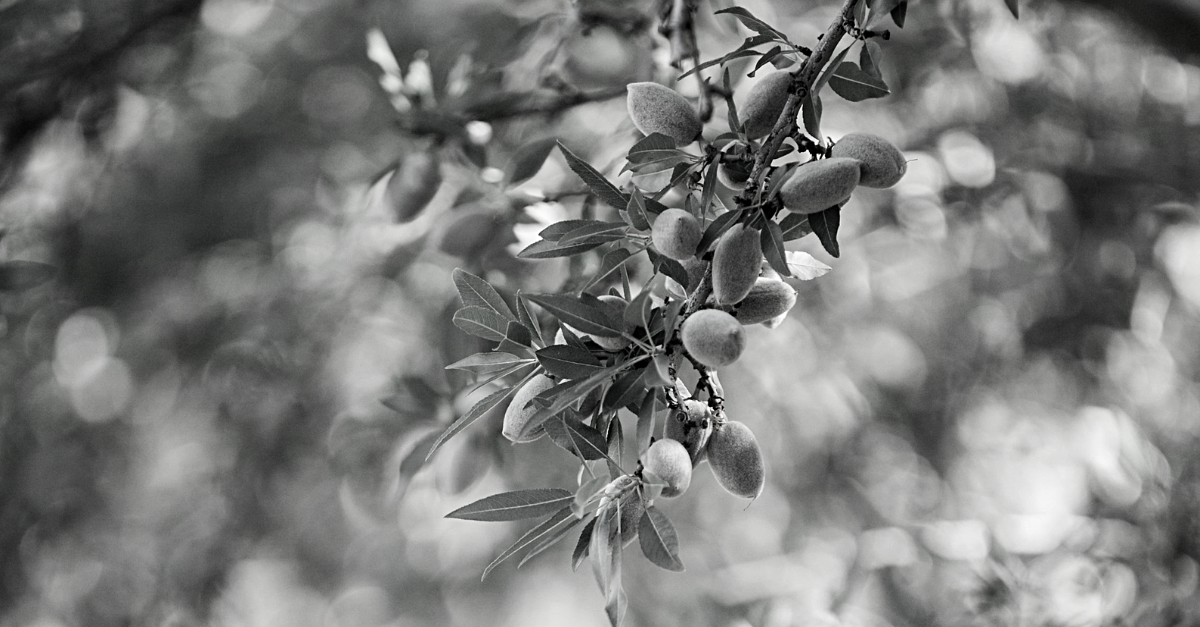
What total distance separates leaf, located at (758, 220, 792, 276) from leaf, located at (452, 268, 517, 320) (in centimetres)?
27

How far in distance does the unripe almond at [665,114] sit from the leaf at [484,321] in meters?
0.24

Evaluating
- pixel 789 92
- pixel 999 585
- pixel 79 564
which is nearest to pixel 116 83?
pixel 79 564

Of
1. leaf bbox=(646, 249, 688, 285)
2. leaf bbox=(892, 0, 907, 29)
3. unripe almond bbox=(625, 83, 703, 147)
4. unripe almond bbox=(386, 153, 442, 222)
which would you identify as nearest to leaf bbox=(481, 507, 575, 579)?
leaf bbox=(646, 249, 688, 285)

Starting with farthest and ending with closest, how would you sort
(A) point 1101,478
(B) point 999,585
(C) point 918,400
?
(C) point 918,400, (A) point 1101,478, (B) point 999,585

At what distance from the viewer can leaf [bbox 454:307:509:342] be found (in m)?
0.82

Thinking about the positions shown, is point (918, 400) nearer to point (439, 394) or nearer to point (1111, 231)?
point (1111, 231)

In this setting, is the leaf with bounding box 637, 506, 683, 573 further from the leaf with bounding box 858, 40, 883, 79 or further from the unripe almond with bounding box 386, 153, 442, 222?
the unripe almond with bounding box 386, 153, 442, 222

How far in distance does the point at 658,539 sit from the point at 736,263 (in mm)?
245

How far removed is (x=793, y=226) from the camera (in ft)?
2.59

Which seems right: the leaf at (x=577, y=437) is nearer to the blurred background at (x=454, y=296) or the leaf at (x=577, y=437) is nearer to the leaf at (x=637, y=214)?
the leaf at (x=637, y=214)

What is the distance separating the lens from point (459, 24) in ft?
9.84

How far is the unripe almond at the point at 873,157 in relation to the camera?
2.42ft

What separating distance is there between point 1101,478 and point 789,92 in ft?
5.89

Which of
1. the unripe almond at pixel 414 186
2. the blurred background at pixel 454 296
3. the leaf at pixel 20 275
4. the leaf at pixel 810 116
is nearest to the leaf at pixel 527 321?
the leaf at pixel 810 116
